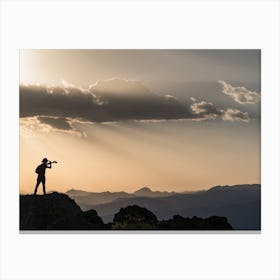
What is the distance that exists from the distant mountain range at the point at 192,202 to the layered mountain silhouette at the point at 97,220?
6 centimetres

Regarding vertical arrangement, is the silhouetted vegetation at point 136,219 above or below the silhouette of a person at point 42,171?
below

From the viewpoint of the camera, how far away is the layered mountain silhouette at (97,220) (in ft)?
31.9

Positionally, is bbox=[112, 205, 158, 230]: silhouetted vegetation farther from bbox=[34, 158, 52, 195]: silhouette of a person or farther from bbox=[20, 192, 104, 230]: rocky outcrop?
bbox=[34, 158, 52, 195]: silhouette of a person

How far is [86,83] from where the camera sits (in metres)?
9.82

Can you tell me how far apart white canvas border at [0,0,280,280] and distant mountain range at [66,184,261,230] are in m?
0.16

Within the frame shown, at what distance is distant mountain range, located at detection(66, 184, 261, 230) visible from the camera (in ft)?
31.9

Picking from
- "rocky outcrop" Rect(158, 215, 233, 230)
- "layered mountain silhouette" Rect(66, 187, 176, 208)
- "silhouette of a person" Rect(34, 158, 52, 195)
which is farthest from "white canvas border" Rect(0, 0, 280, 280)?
"layered mountain silhouette" Rect(66, 187, 176, 208)

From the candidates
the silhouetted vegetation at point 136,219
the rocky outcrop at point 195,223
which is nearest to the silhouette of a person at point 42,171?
the silhouetted vegetation at point 136,219
